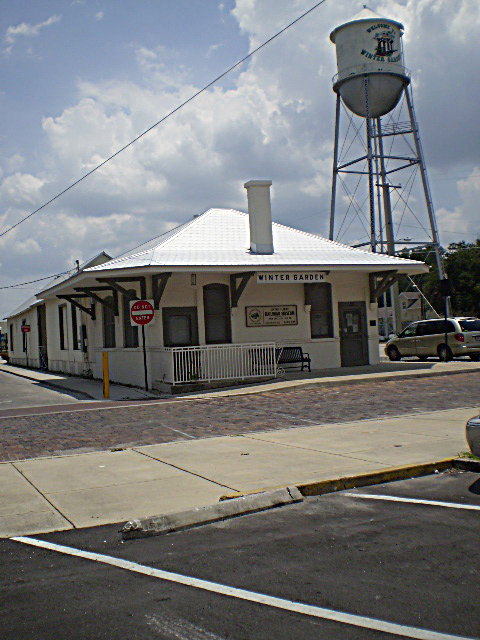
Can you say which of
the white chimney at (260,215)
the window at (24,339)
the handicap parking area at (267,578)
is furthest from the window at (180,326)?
the window at (24,339)

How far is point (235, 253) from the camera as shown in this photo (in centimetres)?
2180

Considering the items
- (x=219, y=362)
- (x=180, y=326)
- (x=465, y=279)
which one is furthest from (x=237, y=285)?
(x=465, y=279)

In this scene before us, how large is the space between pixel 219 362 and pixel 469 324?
37.7 ft

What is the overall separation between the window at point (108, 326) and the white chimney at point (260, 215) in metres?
5.50

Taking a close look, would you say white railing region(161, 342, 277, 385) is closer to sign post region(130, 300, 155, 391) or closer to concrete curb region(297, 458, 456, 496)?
sign post region(130, 300, 155, 391)

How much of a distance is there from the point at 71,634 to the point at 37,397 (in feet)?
56.5

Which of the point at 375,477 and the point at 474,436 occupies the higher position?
the point at 474,436

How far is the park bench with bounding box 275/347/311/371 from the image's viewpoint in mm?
22216

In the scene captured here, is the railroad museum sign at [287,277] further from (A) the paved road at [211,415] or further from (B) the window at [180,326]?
(A) the paved road at [211,415]

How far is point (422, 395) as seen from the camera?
54.5 ft

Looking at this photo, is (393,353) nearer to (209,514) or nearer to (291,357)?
(291,357)

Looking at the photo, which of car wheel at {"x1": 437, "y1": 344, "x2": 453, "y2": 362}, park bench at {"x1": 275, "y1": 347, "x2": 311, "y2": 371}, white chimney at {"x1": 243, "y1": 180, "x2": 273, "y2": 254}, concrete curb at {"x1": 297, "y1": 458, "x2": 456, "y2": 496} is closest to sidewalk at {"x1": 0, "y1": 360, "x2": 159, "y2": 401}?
park bench at {"x1": 275, "y1": 347, "x2": 311, "y2": 371}

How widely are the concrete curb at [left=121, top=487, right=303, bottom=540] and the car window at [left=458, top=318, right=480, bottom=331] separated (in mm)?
20683

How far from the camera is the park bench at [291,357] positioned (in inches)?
875
